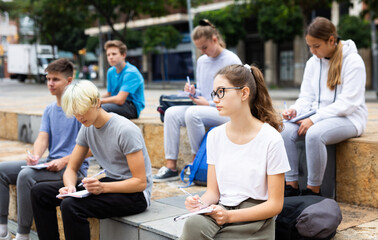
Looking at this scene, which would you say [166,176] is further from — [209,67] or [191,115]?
[209,67]

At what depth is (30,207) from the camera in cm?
372

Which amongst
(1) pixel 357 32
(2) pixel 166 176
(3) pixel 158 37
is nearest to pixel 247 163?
(2) pixel 166 176

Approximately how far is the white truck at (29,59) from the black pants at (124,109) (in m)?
29.5

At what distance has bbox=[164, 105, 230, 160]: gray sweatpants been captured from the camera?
457 centimetres

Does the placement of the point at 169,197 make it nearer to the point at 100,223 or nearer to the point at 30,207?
the point at 100,223

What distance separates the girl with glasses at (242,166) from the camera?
2.39 meters

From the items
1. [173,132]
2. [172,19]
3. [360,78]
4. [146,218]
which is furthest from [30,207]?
[172,19]

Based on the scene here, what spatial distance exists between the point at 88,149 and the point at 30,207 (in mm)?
733

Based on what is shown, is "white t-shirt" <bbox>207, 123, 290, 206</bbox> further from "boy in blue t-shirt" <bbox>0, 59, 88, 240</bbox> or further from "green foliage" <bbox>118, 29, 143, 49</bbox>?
"green foliage" <bbox>118, 29, 143, 49</bbox>

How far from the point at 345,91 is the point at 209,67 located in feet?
5.12

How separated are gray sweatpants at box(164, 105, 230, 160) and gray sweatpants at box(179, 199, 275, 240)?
2.09 meters

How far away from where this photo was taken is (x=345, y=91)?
3.76 meters

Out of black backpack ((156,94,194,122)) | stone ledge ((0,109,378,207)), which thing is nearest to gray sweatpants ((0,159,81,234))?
black backpack ((156,94,194,122))

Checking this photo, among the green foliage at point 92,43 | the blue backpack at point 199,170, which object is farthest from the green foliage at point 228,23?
the blue backpack at point 199,170
